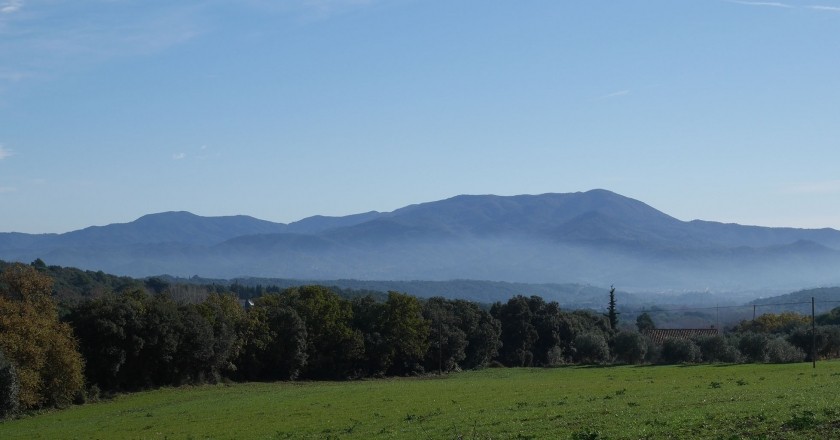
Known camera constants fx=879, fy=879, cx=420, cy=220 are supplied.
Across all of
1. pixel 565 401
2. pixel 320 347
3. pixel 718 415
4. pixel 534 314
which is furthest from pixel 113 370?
pixel 534 314

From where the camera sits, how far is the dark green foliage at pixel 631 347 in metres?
97.9

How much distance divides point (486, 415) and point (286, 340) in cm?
4741

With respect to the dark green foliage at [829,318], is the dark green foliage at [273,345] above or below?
below

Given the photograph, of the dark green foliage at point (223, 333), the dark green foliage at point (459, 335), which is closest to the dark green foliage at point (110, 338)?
the dark green foliage at point (223, 333)

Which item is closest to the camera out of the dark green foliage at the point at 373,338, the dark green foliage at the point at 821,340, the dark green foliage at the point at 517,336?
the dark green foliage at the point at 821,340

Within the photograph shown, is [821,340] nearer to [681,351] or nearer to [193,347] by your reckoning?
[681,351]

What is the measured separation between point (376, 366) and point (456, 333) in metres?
10.2

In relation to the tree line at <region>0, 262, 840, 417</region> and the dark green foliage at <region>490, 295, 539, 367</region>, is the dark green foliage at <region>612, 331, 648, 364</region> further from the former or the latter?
the dark green foliage at <region>490, 295, 539, 367</region>

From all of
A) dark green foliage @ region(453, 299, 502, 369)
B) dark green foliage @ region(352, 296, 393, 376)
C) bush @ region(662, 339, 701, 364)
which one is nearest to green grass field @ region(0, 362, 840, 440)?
dark green foliage @ region(352, 296, 393, 376)

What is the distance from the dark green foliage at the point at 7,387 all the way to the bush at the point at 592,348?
64.8 meters

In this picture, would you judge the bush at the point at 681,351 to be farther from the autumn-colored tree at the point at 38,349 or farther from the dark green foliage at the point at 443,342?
the autumn-colored tree at the point at 38,349

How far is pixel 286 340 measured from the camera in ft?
253

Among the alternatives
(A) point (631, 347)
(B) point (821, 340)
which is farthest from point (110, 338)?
(B) point (821, 340)

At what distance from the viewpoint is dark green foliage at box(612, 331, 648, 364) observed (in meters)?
97.9
